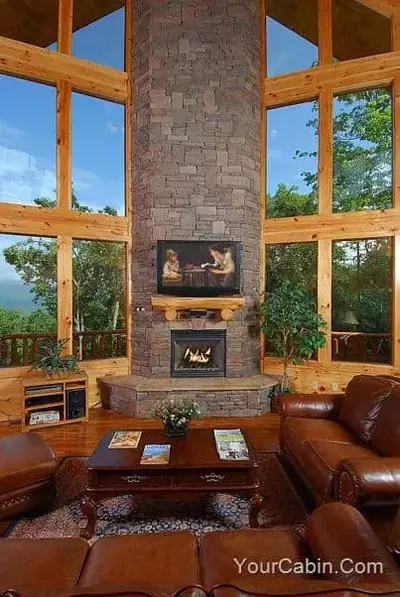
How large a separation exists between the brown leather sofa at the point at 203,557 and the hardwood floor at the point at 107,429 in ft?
7.53

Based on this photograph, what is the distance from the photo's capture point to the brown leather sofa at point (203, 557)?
4.16 feet

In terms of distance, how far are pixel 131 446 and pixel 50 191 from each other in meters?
4.17

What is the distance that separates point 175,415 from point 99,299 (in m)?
3.26

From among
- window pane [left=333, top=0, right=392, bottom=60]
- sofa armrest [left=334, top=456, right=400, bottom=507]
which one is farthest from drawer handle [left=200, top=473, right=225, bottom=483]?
window pane [left=333, top=0, right=392, bottom=60]

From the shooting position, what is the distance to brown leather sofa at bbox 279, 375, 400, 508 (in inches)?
85.3

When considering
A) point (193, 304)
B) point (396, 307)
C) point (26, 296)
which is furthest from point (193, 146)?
point (396, 307)

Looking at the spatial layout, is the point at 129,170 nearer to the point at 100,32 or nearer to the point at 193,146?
the point at 193,146

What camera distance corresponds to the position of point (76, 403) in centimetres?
491

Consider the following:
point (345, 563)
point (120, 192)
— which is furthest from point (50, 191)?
point (345, 563)

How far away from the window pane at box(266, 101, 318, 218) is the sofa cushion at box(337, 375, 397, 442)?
3.27 meters

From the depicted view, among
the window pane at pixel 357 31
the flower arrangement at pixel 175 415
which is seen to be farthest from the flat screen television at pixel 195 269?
the window pane at pixel 357 31

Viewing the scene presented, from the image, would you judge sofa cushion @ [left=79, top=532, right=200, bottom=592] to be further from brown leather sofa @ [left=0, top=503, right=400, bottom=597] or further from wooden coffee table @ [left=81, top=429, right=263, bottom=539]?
wooden coffee table @ [left=81, top=429, right=263, bottom=539]

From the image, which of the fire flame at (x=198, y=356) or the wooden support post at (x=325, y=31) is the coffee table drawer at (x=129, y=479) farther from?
A: the wooden support post at (x=325, y=31)

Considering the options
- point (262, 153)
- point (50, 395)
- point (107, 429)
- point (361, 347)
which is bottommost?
point (107, 429)
